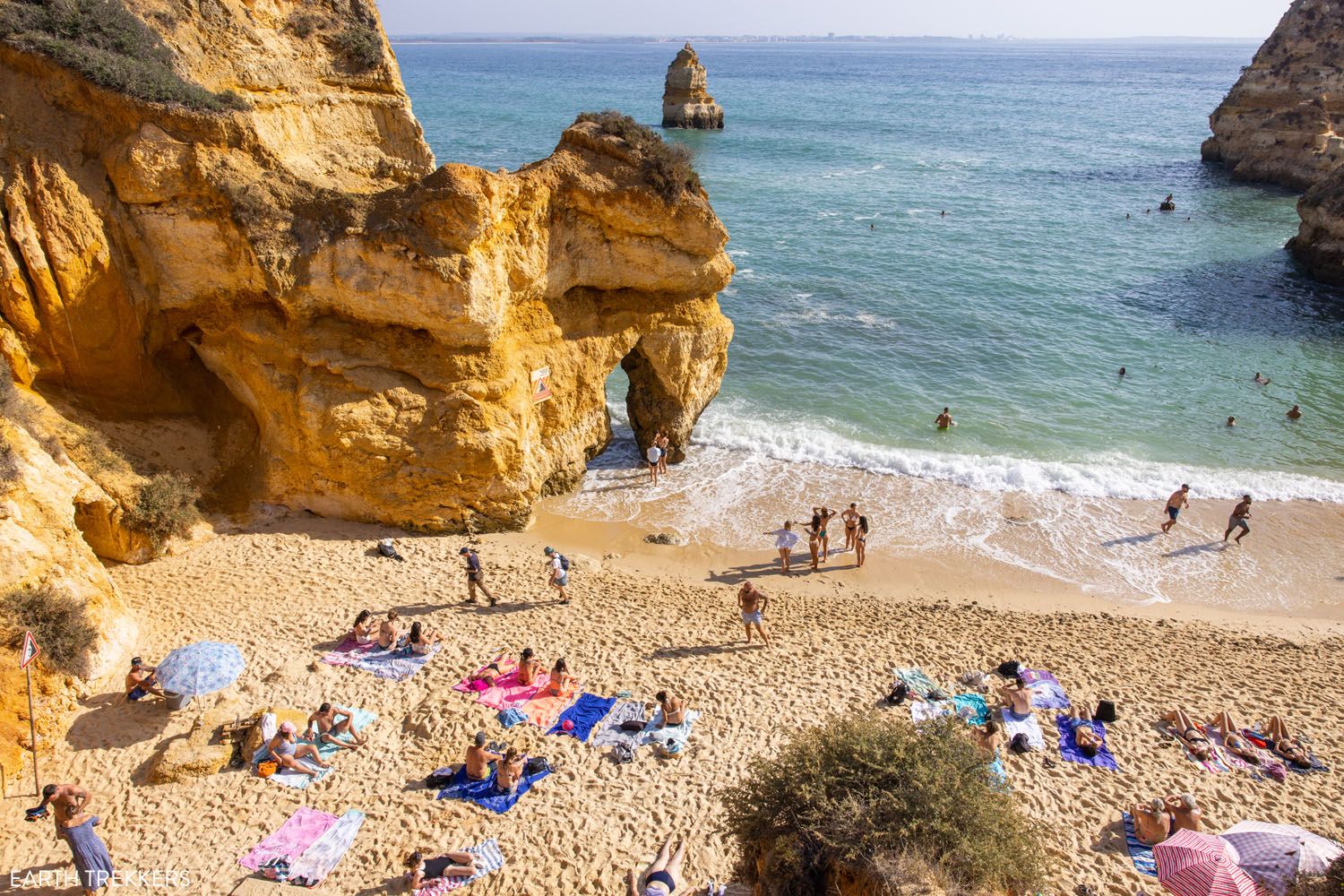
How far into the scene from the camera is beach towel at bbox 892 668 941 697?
37.7 feet

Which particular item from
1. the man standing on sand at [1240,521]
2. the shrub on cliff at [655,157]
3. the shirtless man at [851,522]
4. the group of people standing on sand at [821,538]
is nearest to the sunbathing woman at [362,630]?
the group of people standing on sand at [821,538]

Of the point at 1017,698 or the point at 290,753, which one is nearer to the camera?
the point at 290,753

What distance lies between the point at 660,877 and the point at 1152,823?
572 centimetres

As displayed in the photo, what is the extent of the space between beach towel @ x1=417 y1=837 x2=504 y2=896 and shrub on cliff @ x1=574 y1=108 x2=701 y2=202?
11.8 m

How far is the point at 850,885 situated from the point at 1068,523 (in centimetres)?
1348

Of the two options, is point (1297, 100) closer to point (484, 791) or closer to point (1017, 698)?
point (1017, 698)

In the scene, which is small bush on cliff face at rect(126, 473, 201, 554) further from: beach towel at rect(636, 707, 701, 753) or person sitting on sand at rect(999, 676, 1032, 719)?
person sitting on sand at rect(999, 676, 1032, 719)

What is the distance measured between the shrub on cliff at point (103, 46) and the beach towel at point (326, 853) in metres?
11.2

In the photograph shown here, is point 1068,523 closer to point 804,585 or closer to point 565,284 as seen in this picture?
point 804,585

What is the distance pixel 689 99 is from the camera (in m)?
77.6

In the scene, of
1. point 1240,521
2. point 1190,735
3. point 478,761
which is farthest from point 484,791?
point 1240,521

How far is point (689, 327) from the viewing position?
58.8ft

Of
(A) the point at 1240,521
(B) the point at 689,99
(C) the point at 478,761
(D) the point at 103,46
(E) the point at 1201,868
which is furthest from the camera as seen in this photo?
(B) the point at 689,99

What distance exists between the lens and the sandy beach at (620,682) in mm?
A: 8781
